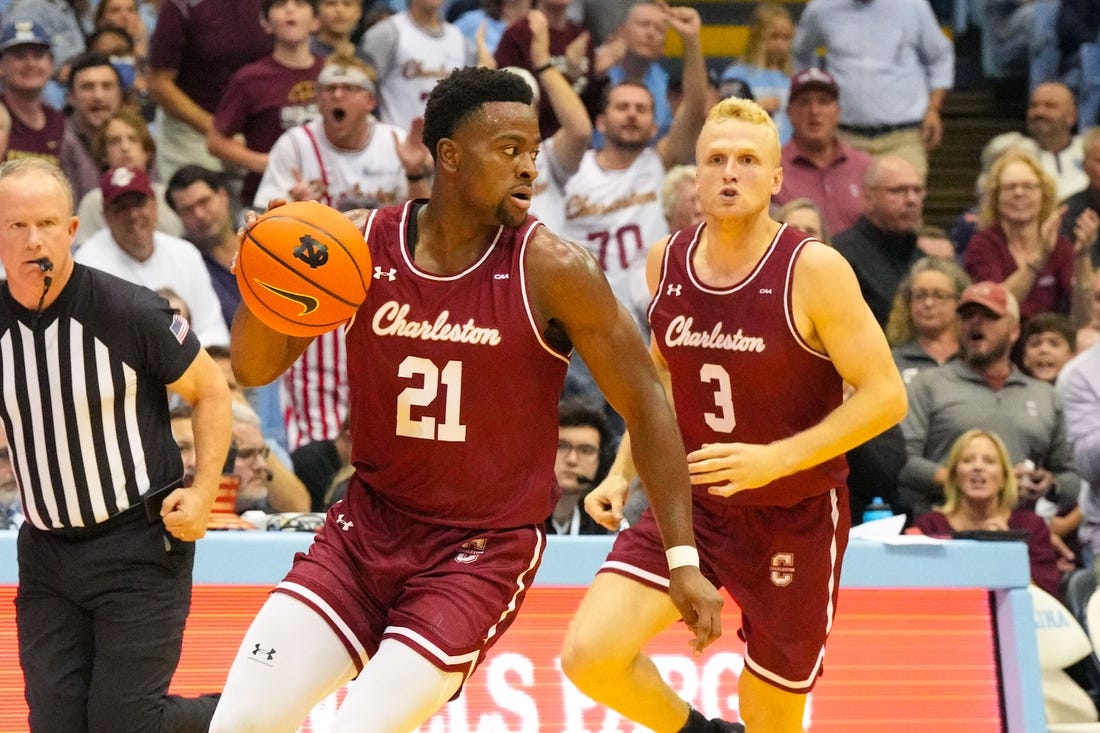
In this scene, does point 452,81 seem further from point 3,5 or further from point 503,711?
point 3,5

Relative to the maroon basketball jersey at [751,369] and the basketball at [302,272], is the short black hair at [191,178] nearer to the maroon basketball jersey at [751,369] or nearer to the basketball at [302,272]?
the maroon basketball jersey at [751,369]

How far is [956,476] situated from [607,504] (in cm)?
286

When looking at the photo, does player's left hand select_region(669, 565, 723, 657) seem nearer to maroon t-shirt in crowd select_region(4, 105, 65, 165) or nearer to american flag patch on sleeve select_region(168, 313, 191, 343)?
american flag patch on sleeve select_region(168, 313, 191, 343)

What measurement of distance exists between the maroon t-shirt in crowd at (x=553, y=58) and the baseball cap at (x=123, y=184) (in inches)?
97.3

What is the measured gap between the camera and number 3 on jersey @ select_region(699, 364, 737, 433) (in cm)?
490

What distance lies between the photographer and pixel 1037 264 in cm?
923

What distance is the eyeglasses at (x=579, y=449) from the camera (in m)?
7.11

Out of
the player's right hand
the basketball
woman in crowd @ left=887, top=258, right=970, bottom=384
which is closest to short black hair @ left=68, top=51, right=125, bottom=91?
woman in crowd @ left=887, top=258, right=970, bottom=384

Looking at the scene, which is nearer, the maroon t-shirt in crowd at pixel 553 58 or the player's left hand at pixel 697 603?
the player's left hand at pixel 697 603

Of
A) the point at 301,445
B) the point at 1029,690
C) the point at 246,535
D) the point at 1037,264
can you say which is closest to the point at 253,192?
the point at 301,445

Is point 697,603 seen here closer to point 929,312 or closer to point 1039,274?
point 929,312

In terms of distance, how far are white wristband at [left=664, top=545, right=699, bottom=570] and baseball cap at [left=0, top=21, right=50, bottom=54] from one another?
6.24m

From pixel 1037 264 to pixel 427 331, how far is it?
606 cm

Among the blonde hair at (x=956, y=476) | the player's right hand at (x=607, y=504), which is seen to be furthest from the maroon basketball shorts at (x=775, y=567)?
the blonde hair at (x=956, y=476)
